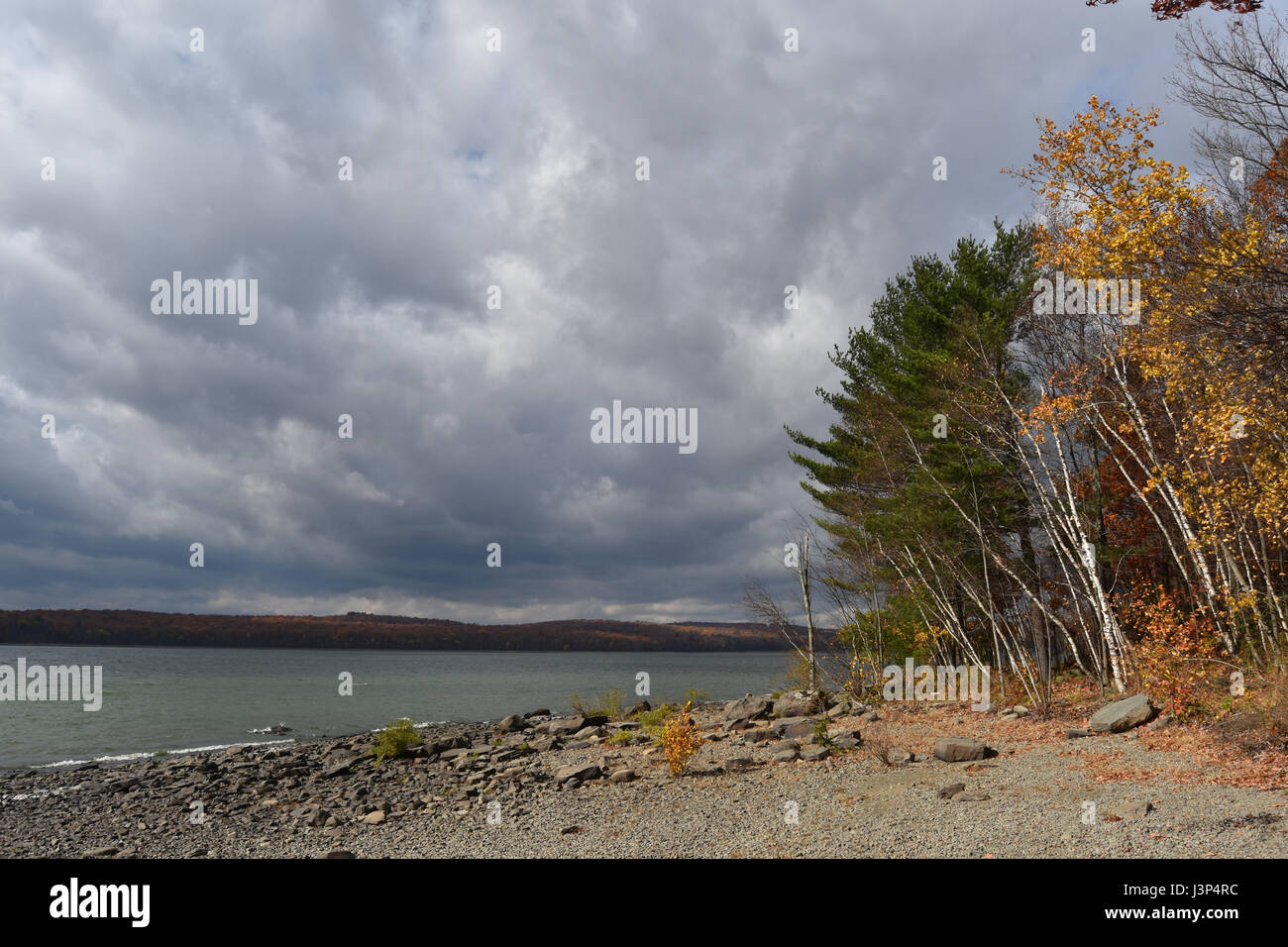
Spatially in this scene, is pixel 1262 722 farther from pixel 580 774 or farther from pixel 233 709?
pixel 233 709

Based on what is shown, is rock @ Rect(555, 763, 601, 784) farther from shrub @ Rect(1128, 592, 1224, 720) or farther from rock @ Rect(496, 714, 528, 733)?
rock @ Rect(496, 714, 528, 733)

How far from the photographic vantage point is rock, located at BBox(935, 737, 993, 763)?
485 inches

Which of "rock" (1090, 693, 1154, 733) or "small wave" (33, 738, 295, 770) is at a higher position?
"rock" (1090, 693, 1154, 733)

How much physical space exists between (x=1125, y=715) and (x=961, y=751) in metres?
3.35

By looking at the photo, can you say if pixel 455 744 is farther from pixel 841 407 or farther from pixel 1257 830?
pixel 1257 830

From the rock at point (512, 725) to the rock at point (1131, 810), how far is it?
20.5 metres

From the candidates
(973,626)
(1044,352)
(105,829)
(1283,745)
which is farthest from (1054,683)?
(105,829)

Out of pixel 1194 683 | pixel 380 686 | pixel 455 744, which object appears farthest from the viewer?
pixel 380 686

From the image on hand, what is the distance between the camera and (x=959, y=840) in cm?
787

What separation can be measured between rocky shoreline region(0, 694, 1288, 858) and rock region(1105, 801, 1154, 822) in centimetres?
4

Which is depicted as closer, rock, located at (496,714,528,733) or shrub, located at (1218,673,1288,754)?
shrub, located at (1218,673,1288,754)

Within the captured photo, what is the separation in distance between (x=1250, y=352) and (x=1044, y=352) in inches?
372

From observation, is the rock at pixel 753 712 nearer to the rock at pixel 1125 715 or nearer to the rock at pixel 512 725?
the rock at pixel 512 725

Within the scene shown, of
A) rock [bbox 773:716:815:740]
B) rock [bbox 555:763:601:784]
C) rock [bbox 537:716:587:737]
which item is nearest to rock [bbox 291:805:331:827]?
A: rock [bbox 555:763:601:784]
